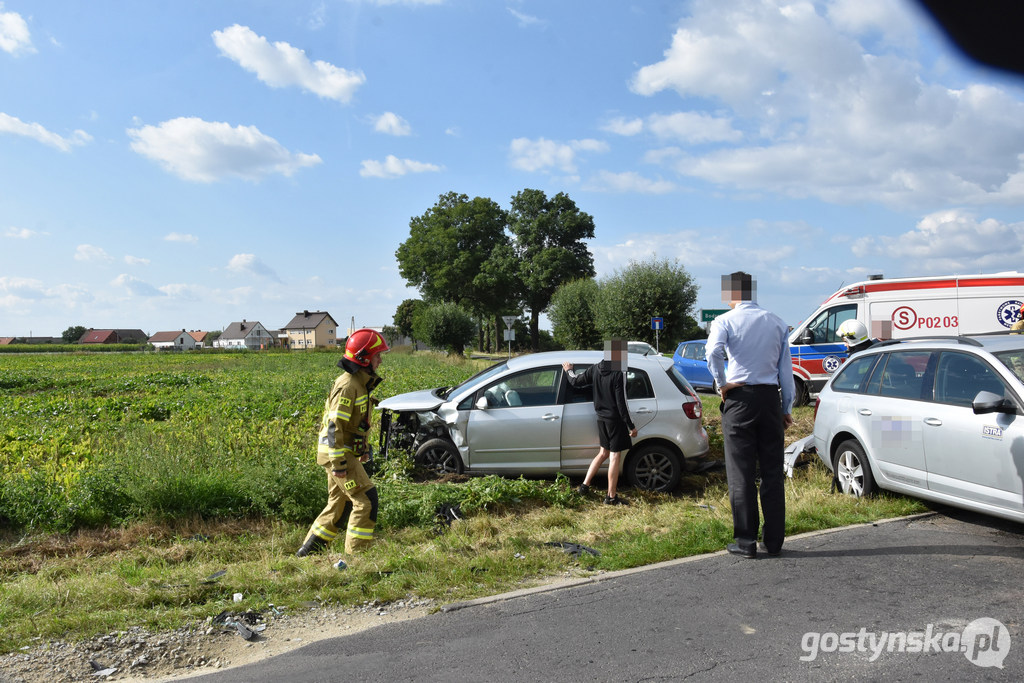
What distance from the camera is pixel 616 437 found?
282 inches

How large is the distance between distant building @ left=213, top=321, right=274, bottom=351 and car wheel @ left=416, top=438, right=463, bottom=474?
465 feet

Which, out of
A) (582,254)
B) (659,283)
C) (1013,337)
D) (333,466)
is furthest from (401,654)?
(582,254)

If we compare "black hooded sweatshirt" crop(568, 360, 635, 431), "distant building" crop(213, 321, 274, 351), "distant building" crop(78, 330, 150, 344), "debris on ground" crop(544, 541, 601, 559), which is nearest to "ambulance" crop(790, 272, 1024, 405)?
"black hooded sweatshirt" crop(568, 360, 635, 431)

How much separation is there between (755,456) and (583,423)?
298 cm

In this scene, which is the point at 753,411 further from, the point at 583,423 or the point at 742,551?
the point at 583,423

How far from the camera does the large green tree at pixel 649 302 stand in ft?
→ 137

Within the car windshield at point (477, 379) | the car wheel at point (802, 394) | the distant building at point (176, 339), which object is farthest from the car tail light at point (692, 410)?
the distant building at point (176, 339)

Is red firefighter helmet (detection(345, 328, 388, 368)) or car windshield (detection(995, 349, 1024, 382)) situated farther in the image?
red firefighter helmet (detection(345, 328, 388, 368))

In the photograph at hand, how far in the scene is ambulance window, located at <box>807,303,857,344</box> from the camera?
44.6ft

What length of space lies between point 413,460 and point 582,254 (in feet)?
199

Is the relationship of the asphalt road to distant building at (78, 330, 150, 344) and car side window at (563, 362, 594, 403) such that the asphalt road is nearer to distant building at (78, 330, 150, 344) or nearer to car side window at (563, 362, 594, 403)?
car side window at (563, 362, 594, 403)

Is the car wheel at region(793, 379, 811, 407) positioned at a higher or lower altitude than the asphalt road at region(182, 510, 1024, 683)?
higher

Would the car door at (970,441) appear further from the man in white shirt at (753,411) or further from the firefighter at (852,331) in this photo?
the firefighter at (852,331)

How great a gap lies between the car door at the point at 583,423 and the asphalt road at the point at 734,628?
110 inches
